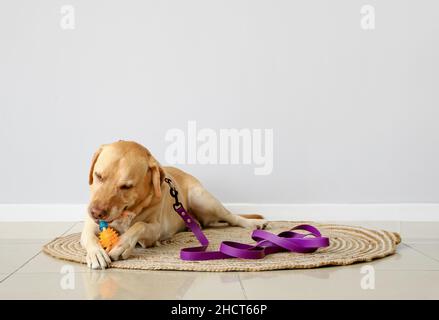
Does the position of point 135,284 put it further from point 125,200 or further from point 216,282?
point 125,200

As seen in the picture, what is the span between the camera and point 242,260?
218 centimetres

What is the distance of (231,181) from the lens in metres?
3.44

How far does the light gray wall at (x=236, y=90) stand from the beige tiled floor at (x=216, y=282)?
114 centimetres

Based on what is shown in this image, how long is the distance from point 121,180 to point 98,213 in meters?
0.16

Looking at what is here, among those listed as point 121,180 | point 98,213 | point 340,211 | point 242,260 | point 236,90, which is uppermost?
point 236,90

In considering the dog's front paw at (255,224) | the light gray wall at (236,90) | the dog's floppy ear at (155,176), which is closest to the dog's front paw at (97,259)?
the dog's floppy ear at (155,176)

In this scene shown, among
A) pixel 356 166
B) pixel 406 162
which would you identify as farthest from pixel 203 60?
pixel 406 162

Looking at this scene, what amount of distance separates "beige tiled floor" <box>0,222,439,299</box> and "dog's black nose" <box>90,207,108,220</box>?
0.20 metres

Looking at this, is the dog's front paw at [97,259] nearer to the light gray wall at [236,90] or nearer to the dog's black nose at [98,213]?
the dog's black nose at [98,213]

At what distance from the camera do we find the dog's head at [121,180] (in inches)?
86.1

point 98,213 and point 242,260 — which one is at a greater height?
point 98,213

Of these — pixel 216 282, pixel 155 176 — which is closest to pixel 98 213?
pixel 155 176
